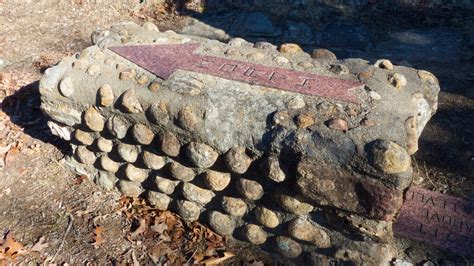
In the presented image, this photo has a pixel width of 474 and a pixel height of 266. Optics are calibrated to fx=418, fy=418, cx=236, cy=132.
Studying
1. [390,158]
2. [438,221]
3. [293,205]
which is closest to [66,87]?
[293,205]

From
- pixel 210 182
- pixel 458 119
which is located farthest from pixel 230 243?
pixel 458 119

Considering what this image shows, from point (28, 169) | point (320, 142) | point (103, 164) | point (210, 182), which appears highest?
point (320, 142)

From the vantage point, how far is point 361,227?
7.92 ft

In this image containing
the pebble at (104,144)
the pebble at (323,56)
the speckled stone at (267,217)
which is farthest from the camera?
the pebble at (104,144)

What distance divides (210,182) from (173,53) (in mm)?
1046

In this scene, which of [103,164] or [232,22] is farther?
[232,22]

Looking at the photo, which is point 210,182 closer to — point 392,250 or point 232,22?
point 392,250

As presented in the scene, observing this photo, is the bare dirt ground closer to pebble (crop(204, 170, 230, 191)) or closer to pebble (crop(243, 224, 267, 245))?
pebble (crop(243, 224, 267, 245))

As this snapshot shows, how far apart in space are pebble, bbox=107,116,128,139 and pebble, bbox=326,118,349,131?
4.64 feet

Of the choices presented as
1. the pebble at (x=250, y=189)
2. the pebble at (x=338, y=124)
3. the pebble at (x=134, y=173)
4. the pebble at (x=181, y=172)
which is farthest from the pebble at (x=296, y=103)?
the pebble at (x=134, y=173)

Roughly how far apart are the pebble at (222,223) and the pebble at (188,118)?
2.30ft

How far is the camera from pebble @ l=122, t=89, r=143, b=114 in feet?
9.09

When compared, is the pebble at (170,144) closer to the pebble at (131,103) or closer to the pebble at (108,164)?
the pebble at (131,103)

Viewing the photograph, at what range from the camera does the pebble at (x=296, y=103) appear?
8.25 feet
